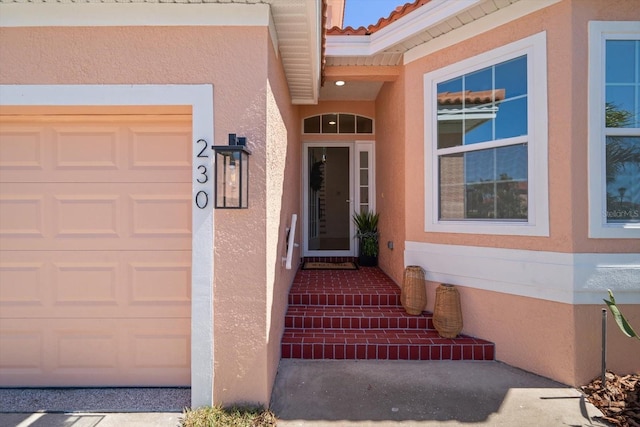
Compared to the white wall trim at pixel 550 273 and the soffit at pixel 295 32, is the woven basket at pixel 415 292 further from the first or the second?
the soffit at pixel 295 32

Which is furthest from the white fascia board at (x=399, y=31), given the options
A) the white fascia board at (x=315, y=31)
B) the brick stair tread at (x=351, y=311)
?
the brick stair tread at (x=351, y=311)

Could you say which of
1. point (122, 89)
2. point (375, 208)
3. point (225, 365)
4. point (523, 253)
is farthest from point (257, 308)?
point (375, 208)

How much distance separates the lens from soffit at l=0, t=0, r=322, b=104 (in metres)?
3.02

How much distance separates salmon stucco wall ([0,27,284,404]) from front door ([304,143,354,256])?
456cm

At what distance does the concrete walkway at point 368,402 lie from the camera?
3008 mm

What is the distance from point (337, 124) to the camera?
24.8 ft

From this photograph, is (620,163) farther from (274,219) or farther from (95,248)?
(95,248)

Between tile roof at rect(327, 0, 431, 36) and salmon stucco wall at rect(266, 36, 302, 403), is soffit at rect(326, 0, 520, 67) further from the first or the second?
salmon stucco wall at rect(266, 36, 302, 403)

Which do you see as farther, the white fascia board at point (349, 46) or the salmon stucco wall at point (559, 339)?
the white fascia board at point (349, 46)

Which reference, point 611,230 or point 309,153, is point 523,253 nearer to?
point 611,230

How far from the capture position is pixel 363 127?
758 centimetres

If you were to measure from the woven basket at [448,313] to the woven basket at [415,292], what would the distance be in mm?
290

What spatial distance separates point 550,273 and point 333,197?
5.62 meters

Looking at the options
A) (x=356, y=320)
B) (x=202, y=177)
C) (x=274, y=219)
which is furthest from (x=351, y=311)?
(x=202, y=177)
